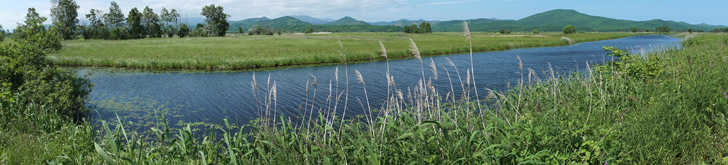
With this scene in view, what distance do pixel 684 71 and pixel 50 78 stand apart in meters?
18.2

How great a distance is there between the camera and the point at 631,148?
500 cm

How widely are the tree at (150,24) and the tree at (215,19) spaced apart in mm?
14088

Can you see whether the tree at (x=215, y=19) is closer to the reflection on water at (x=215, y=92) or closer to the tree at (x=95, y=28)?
the tree at (x=95, y=28)

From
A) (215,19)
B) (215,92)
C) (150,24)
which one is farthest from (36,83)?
(215,19)

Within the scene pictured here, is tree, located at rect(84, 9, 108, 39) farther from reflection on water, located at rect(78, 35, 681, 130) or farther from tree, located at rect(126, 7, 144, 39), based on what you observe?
reflection on water, located at rect(78, 35, 681, 130)

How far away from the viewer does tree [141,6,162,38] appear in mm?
97500

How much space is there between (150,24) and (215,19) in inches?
744

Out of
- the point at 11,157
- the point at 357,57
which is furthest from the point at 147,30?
the point at 11,157

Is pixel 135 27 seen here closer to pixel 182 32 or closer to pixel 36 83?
pixel 182 32

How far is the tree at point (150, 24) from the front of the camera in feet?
320

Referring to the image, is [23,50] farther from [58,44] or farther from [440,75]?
[440,75]

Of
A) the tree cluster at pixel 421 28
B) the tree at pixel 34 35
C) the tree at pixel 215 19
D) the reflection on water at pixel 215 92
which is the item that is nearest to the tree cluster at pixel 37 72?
the tree at pixel 34 35

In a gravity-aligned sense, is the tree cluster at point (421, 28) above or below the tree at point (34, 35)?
above

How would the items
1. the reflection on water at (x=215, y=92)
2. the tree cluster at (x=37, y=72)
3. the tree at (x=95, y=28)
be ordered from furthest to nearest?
the tree at (x=95, y=28)
the reflection on water at (x=215, y=92)
the tree cluster at (x=37, y=72)
